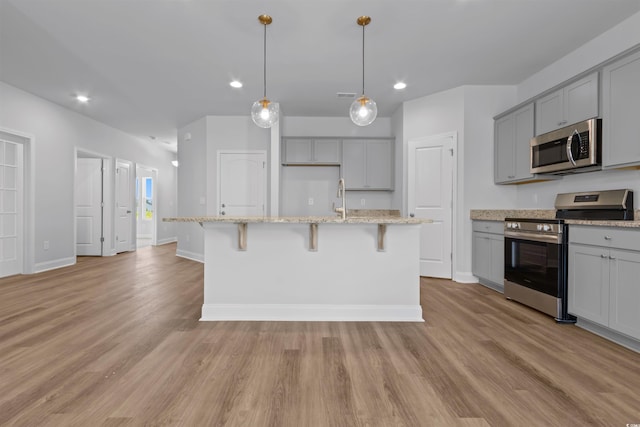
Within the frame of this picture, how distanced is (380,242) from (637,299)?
182 cm

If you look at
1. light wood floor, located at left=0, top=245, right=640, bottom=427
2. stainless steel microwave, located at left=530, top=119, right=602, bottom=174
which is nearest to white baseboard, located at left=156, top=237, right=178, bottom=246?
light wood floor, located at left=0, top=245, right=640, bottom=427

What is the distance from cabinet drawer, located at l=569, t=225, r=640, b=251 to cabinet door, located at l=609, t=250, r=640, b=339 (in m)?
0.06

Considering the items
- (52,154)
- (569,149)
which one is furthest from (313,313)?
(52,154)

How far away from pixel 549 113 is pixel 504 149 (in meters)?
0.70

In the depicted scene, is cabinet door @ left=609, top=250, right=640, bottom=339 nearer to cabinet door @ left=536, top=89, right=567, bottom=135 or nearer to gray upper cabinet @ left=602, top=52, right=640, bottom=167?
gray upper cabinet @ left=602, top=52, right=640, bottom=167

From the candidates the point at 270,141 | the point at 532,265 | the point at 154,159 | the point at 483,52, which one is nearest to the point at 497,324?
the point at 532,265

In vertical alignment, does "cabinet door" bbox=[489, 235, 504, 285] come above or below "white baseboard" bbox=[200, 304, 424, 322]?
above

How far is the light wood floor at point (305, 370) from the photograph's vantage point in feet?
4.99

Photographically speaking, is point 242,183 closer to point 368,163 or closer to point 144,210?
point 368,163

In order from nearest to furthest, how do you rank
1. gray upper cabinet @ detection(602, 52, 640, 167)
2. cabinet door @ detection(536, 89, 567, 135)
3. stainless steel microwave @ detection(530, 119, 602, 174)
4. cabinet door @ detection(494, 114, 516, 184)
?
1. gray upper cabinet @ detection(602, 52, 640, 167)
2. stainless steel microwave @ detection(530, 119, 602, 174)
3. cabinet door @ detection(536, 89, 567, 135)
4. cabinet door @ detection(494, 114, 516, 184)

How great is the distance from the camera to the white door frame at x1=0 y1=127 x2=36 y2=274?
462 cm

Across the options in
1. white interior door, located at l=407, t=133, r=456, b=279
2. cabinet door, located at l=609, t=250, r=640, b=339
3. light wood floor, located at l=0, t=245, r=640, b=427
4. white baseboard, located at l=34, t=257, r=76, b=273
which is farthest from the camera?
white baseboard, located at l=34, t=257, r=76, b=273

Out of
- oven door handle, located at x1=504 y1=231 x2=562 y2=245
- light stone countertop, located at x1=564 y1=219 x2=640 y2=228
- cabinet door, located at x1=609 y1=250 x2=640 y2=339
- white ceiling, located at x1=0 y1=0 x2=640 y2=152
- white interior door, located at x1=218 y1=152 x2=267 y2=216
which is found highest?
white ceiling, located at x1=0 y1=0 x2=640 y2=152

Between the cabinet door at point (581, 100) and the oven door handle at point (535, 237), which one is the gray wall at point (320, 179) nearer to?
the oven door handle at point (535, 237)
